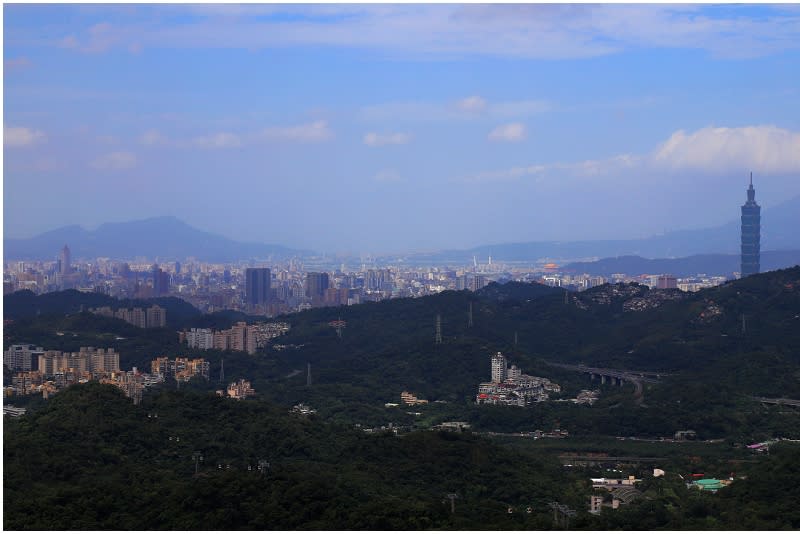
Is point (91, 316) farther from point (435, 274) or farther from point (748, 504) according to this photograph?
point (435, 274)

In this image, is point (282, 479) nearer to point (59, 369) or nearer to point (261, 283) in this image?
point (59, 369)

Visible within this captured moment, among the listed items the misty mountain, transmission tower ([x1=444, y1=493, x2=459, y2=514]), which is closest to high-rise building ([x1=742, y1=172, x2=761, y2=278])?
the misty mountain

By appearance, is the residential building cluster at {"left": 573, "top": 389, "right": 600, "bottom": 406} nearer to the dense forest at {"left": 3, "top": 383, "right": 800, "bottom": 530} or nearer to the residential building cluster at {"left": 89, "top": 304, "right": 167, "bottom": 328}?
the dense forest at {"left": 3, "top": 383, "right": 800, "bottom": 530}

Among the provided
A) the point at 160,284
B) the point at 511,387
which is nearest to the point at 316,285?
the point at 160,284

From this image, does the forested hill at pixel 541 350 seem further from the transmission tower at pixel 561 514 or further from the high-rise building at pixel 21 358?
the transmission tower at pixel 561 514

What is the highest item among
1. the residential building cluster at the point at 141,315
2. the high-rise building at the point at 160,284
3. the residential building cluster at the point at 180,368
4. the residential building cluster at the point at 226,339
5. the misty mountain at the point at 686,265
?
the misty mountain at the point at 686,265

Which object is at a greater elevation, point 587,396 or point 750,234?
point 750,234

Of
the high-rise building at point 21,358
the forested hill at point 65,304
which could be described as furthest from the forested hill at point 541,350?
the forested hill at point 65,304
